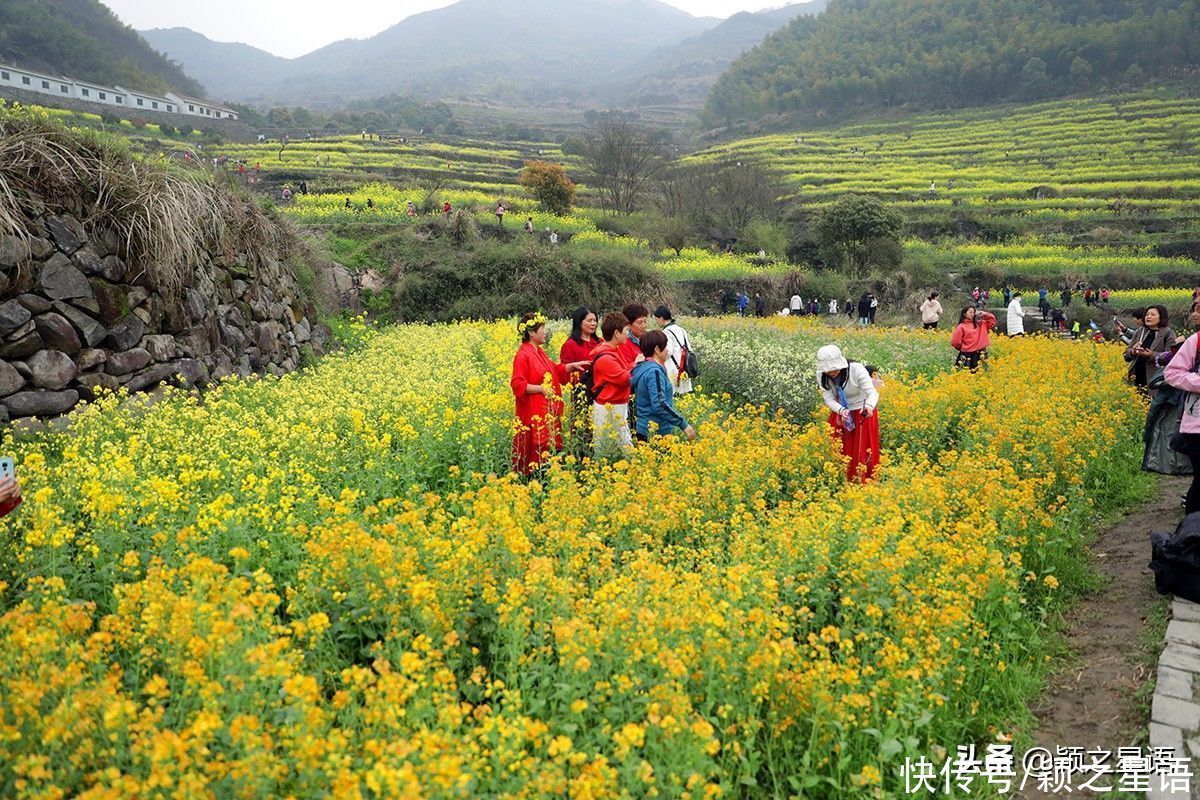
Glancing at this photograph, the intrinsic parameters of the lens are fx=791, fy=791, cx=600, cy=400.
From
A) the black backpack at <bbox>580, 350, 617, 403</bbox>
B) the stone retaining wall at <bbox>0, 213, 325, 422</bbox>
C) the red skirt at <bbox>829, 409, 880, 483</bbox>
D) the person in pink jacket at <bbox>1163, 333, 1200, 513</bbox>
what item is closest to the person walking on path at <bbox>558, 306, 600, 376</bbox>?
the black backpack at <bbox>580, 350, 617, 403</bbox>

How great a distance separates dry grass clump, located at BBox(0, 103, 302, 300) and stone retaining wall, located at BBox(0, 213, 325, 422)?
0.15 metres

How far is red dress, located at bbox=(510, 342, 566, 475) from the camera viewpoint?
677cm

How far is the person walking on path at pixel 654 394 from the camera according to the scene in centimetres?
689

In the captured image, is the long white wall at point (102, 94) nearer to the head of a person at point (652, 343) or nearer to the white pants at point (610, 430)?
the white pants at point (610, 430)

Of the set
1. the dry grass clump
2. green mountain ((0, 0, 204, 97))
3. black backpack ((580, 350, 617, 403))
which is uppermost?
green mountain ((0, 0, 204, 97))

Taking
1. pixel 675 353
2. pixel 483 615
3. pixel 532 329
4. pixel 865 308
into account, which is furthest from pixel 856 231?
pixel 483 615

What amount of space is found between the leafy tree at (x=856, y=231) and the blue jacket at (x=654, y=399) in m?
29.8

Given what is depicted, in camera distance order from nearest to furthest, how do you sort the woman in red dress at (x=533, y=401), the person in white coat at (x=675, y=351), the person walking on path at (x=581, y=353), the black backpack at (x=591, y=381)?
the woman in red dress at (x=533, y=401), the black backpack at (x=591, y=381), the person walking on path at (x=581, y=353), the person in white coat at (x=675, y=351)

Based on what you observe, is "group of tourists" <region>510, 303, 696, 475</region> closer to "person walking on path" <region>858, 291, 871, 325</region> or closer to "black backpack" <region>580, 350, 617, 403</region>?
"black backpack" <region>580, 350, 617, 403</region>

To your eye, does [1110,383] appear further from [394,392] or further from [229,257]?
[229,257]

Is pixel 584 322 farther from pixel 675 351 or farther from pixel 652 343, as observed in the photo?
pixel 675 351

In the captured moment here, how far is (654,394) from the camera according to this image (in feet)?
23.0

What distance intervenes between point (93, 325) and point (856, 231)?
32369 millimetres

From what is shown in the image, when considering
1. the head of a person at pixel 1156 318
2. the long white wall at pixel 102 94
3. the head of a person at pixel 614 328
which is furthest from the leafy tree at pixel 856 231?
the long white wall at pixel 102 94
